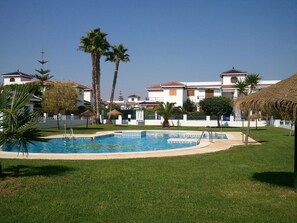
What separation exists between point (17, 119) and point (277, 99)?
599cm

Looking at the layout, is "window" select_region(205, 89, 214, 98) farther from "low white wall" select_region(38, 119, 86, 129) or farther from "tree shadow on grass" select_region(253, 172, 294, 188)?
"tree shadow on grass" select_region(253, 172, 294, 188)

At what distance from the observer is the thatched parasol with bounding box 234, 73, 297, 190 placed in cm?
611

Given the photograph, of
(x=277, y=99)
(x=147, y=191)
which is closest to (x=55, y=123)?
(x=147, y=191)

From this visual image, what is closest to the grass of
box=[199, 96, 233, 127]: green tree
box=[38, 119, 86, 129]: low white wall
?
box=[38, 119, 86, 129]: low white wall

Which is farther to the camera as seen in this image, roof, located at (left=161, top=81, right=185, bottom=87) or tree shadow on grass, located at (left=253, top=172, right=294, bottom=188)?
roof, located at (left=161, top=81, right=185, bottom=87)

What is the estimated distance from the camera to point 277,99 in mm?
6246

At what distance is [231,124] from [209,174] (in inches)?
1289

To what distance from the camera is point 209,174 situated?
343 inches

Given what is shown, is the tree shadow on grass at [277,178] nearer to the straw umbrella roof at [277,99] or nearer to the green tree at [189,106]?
the straw umbrella roof at [277,99]

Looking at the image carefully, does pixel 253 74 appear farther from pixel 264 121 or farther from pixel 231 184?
pixel 231 184

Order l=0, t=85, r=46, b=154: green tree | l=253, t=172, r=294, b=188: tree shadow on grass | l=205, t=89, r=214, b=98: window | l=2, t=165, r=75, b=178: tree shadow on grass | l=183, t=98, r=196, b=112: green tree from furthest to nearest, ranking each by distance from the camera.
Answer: l=205, t=89, r=214, b=98: window, l=183, t=98, r=196, b=112: green tree, l=2, t=165, r=75, b=178: tree shadow on grass, l=253, t=172, r=294, b=188: tree shadow on grass, l=0, t=85, r=46, b=154: green tree

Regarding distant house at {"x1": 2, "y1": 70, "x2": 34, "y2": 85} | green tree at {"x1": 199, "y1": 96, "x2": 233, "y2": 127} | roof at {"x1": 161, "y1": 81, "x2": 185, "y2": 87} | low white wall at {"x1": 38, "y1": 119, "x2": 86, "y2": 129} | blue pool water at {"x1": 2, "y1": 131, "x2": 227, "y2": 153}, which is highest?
distant house at {"x1": 2, "y1": 70, "x2": 34, "y2": 85}

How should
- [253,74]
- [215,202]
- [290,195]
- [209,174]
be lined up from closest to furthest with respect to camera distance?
[215,202] < [290,195] < [209,174] < [253,74]

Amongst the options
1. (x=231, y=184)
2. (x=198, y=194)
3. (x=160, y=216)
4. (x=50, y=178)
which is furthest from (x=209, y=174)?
(x=50, y=178)
